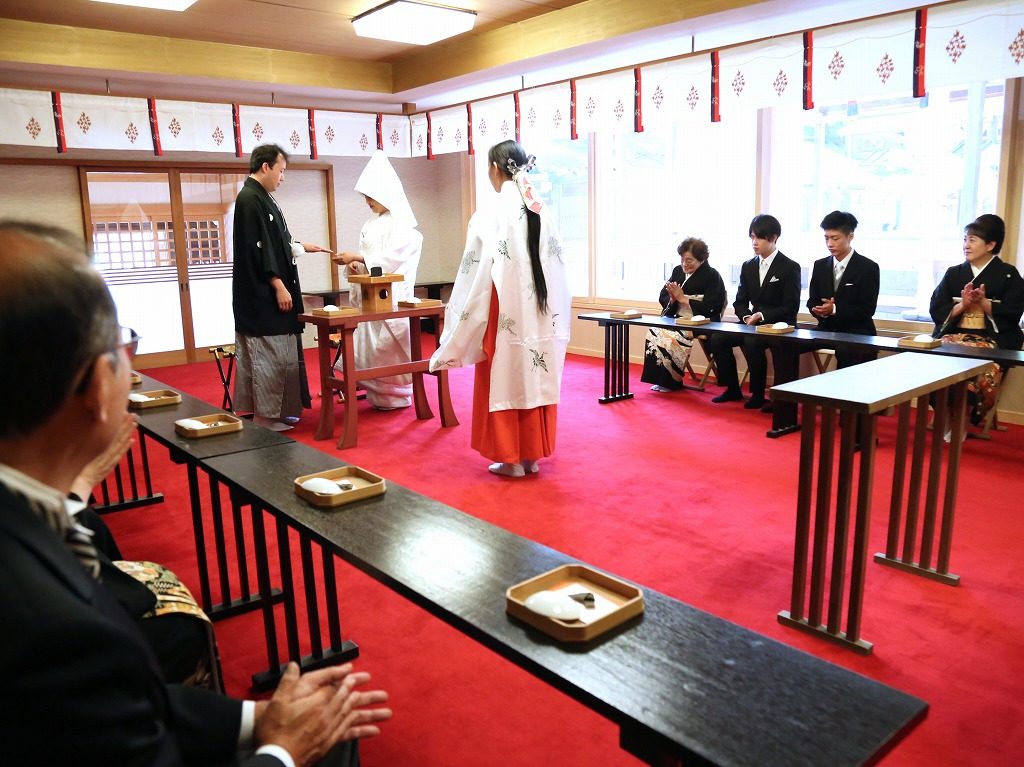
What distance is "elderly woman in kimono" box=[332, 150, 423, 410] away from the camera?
5.16m

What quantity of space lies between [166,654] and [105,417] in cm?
90

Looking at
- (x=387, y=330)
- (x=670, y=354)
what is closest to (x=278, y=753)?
(x=387, y=330)

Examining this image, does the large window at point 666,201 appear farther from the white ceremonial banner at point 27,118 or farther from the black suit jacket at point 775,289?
the white ceremonial banner at point 27,118

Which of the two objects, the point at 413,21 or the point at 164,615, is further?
the point at 413,21

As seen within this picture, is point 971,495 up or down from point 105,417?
down

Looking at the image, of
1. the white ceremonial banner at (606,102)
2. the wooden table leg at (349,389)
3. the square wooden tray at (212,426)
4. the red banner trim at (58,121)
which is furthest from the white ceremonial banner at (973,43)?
the red banner trim at (58,121)

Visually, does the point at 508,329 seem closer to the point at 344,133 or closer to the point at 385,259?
the point at 385,259

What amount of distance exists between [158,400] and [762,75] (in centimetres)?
395

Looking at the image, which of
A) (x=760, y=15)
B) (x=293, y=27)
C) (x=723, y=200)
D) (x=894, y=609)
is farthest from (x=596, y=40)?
(x=894, y=609)

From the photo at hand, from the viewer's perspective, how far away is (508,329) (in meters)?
A: 3.59

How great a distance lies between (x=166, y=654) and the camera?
1.59 m

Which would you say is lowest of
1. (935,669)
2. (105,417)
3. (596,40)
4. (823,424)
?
(935,669)

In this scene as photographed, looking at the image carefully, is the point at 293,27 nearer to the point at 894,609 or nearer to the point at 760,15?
the point at 760,15

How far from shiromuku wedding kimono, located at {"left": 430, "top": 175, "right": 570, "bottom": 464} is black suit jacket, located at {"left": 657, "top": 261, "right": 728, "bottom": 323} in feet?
6.67
